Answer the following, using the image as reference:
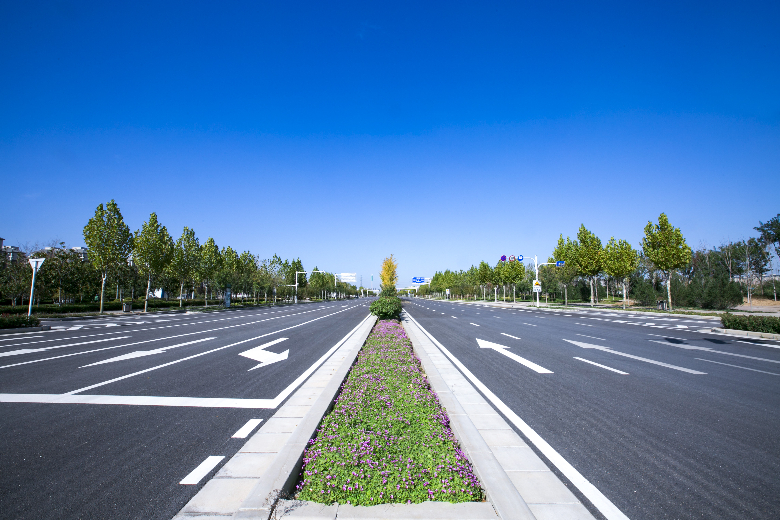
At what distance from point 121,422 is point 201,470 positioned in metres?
2.32

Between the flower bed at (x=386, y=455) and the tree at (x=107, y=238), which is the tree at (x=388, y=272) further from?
the flower bed at (x=386, y=455)

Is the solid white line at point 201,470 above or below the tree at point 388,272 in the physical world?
below

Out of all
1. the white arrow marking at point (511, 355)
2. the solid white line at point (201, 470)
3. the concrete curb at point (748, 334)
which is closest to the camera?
the solid white line at point (201, 470)

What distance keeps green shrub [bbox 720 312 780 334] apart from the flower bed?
58.2 ft

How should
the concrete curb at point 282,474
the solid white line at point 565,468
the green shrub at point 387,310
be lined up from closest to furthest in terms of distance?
the concrete curb at point 282,474 → the solid white line at point 565,468 → the green shrub at point 387,310

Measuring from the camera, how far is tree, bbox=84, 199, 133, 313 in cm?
3316

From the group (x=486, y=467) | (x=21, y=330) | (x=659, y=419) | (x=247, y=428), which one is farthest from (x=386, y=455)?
(x=21, y=330)

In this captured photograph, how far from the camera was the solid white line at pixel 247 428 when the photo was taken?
4754mm

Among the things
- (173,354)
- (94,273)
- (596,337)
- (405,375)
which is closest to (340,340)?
(173,354)

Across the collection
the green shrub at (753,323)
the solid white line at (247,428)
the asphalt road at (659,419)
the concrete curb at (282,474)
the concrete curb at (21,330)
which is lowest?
the concrete curb at (21,330)


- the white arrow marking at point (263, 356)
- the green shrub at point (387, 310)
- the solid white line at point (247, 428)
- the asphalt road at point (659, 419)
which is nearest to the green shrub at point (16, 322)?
the white arrow marking at point (263, 356)

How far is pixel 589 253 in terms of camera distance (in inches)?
1726

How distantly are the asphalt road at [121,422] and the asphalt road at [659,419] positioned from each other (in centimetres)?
411

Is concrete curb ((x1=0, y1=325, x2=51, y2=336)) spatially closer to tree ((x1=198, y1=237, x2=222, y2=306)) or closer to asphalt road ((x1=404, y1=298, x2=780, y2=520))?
asphalt road ((x1=404, y1=298, x2=780, y2=520))
